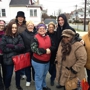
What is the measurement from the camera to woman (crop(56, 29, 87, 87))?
3252mm

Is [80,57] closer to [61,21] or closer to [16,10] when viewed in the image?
[61,21]

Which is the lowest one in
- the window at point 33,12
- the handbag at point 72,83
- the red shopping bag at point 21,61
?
the handbag at point 72,83

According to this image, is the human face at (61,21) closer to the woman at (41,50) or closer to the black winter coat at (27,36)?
the woman at (41,50)

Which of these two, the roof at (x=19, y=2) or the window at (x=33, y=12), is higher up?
the roof at (x=19, y=2)

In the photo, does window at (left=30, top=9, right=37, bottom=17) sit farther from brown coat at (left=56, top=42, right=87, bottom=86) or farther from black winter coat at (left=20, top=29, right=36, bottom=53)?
brown coat at (left=56, top=42, right=87, bottom=86)

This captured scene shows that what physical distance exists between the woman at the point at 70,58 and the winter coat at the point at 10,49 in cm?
102

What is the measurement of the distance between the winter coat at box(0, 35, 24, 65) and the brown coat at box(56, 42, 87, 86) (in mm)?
1024

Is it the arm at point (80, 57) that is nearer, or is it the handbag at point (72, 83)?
the arm at point (80, 57)

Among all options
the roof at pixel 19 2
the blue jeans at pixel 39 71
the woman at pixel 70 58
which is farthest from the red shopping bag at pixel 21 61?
the roof at pixel 19 2

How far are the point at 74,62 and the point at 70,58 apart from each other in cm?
11

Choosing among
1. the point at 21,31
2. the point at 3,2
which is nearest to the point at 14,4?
the point at 3,2

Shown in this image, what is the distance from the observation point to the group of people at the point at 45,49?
3.33 m

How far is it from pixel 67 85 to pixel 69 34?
97 cm

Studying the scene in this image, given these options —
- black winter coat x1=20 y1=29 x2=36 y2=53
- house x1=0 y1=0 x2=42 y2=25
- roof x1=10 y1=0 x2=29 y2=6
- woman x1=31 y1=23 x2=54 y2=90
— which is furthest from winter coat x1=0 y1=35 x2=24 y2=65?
roof x1=10 y1=0 x2=29 y2=6
